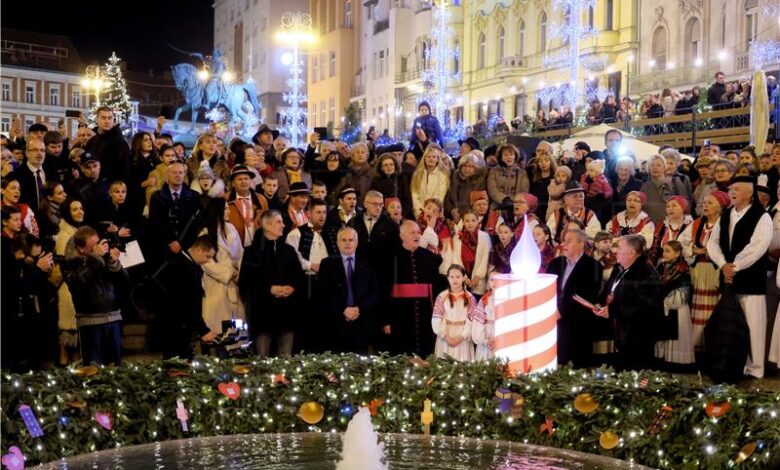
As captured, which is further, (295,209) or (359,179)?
(359,179)

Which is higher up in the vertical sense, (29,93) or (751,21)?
(29,93)

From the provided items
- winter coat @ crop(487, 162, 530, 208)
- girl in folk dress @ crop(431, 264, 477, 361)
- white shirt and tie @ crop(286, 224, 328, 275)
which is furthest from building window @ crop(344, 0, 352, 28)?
girl in folk dress @ crop(431, 264, 477, 361)

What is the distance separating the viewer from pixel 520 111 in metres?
50.0

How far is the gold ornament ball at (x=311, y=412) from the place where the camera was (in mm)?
7215

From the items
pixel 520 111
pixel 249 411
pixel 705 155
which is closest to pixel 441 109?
pixel 520 111

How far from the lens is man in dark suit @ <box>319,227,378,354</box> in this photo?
1061cm

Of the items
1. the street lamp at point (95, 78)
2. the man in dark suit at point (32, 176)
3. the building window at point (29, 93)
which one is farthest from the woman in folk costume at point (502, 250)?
the building window at point (29, 93)

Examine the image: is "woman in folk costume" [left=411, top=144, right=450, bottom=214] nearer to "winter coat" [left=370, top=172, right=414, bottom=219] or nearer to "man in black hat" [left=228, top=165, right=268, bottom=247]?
"winter coat" [left=370, top=172, right=414, bottom=219]

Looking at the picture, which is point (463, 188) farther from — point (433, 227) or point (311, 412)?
point (311, 412)

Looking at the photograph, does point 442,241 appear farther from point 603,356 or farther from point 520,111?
point 520,111

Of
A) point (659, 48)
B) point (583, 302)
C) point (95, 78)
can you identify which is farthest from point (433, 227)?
point (95, 78)

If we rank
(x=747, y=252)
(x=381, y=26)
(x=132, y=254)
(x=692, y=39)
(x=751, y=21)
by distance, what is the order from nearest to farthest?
(x=132, y=254)
(x=747, y=252)
(x=751, y=21)
(x=692, y=39)
(x=381, y=26)

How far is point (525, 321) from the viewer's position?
7.07m

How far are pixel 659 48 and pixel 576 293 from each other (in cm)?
3120
